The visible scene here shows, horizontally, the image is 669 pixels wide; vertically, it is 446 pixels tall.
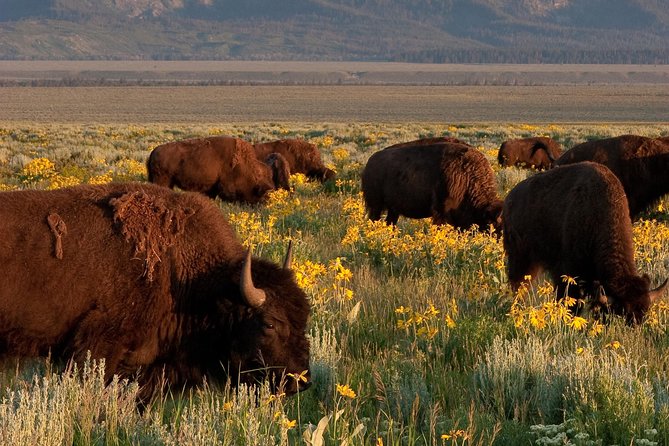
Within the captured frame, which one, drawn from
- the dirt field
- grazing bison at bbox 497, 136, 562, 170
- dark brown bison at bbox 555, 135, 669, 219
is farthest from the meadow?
the dirt field

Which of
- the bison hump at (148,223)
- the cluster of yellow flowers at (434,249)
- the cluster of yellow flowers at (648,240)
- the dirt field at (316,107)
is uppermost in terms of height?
the bison hump at (148,223)

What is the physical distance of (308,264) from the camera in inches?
255

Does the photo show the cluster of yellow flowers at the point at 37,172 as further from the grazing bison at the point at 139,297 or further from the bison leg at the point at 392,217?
the grazing bison at the point at 139,297

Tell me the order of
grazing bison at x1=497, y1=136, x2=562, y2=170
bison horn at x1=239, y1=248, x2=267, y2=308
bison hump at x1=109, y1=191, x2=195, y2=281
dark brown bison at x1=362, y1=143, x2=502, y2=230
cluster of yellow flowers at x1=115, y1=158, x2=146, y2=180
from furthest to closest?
1. grazing bison at x1=497, y1=136, x2=562, y2=170
2. cluster of yellow flowers at x1=115, y1=158, x2=146, y2=180
3. dark brown bison at x1=362, y1=143, x2=502, y2=230
4. bison hump at x1=109, y1=191, x2=195, y2=281
5. bison horn at x1=239, y1=248, x2=267, y2=308

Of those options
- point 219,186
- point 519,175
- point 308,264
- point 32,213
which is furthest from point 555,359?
point 519,175

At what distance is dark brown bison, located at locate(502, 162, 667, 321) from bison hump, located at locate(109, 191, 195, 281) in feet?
11.0

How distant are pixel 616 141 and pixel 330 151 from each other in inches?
681

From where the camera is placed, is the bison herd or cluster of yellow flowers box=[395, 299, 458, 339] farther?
cluster of yellow flowers box=[395, 299, 458, 339]

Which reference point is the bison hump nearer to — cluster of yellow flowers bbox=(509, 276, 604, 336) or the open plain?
the open plain

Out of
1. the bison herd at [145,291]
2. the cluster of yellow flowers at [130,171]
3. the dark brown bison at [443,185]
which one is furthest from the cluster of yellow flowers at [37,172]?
the bison herd at [145,291]

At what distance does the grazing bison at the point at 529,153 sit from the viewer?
22.6 metres

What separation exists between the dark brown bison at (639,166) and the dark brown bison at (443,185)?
1.26 m

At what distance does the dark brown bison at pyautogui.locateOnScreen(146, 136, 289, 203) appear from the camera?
1572 cm

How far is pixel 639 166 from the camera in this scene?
11.9 meters
